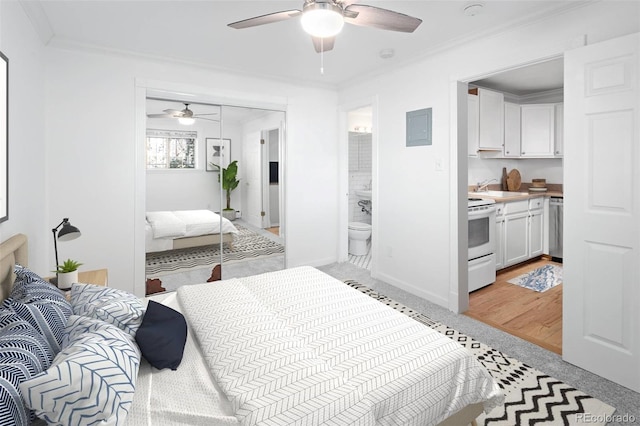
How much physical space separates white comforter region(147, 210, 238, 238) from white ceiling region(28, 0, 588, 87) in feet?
5.30

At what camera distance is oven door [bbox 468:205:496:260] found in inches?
149

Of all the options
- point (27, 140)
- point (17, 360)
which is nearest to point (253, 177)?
point (27, 140)

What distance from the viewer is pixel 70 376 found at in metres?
1.05

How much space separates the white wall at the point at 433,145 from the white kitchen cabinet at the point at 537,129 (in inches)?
91.0

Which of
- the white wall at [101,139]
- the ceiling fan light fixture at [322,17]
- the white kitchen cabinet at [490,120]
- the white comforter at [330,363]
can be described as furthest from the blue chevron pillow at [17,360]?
the white kitchen cabinet at [490,120]

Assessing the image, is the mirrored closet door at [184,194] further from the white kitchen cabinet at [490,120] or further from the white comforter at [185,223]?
the white kitchen cabinet at [490,120]

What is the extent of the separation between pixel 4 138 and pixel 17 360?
4.62 feet

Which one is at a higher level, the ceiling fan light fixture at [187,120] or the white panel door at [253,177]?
the ceiling fan light fixture at [187,120]

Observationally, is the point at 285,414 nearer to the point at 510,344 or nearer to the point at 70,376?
the point at 70,376

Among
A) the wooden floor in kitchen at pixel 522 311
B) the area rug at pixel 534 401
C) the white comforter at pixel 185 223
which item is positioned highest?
the white comforter at pixel 185 223

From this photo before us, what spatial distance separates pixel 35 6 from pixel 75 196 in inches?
62.4

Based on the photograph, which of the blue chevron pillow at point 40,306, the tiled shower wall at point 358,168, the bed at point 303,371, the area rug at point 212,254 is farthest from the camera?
the tiled shower wall at point 358,168

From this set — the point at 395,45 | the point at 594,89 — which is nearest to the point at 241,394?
the point at 594,89

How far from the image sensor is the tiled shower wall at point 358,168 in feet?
22.0
